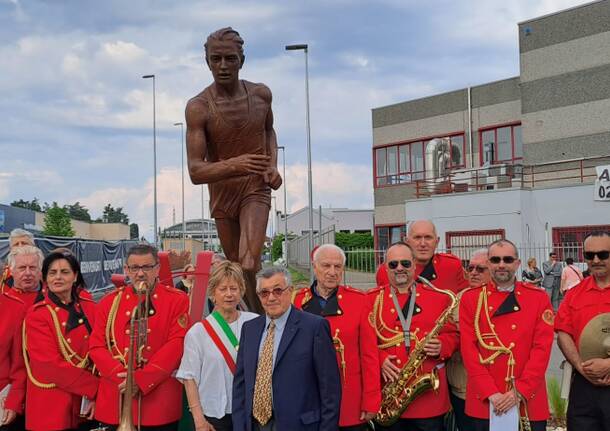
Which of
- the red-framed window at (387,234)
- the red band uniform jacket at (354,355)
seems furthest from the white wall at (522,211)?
the red band uniform jacket at (354,355)

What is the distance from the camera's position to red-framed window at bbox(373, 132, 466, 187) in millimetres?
32138

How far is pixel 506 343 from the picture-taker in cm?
447

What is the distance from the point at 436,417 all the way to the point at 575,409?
0.93 m

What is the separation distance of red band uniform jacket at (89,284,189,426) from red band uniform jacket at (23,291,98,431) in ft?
0.64

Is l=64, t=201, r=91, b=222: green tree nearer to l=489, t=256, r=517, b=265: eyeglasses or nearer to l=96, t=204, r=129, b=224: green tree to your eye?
l=96, t=204, r=129, b=224: green tree

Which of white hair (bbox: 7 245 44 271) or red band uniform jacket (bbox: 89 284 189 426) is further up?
white hair (bbox: 7 245 44 271)

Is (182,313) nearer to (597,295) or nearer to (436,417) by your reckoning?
(436,417)

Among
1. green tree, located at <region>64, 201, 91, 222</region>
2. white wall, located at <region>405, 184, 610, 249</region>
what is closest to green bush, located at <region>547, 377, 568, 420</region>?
white wall, located at <region>405, 184, 610, 249</region>

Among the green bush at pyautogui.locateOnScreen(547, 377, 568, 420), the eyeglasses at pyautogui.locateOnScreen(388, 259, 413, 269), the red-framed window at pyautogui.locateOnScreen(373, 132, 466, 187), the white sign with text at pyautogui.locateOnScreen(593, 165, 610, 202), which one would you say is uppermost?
the red-framed window at pyautogui.locateOnScreen(373, 132, 466, 187)

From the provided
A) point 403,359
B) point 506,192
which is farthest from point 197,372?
point 506,192

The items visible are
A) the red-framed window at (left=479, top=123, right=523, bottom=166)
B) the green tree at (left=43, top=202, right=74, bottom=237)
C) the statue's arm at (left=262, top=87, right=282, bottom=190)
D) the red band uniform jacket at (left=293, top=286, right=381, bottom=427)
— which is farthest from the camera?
the green tree at (left=43, top=202, right=74, bottom=237)

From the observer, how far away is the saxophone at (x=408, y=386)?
Answer: 450cm

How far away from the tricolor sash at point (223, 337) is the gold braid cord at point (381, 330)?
3.14 ft

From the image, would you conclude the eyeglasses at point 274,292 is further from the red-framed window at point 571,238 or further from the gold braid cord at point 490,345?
the red-framed window at point 571,238
